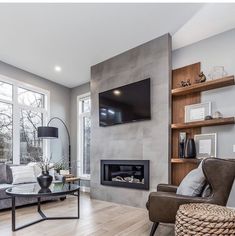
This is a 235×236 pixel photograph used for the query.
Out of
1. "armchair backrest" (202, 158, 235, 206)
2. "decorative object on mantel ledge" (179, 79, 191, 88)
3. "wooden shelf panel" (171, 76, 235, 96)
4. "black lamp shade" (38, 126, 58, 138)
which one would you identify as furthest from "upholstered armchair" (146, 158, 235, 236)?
"black lamp shade" (38, 126, 58, 138)

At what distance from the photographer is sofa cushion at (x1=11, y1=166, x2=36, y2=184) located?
4027 mm

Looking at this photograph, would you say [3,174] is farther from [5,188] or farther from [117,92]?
[117,92]

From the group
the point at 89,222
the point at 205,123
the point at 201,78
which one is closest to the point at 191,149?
the point at 205,123

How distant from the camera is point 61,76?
5.60 meters

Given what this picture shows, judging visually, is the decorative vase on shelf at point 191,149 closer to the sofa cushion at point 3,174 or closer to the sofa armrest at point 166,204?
the sofa armrest at point 166,204

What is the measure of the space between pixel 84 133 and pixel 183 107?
302 centimetres

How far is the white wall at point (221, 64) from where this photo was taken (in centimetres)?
329

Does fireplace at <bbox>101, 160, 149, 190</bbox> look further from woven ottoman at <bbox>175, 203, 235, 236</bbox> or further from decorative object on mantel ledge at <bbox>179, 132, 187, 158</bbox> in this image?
woven ottoman at <bbox>175, 203, 235, 236</bbox>

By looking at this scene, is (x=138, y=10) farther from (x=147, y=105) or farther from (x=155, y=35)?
(x=147, y=105)

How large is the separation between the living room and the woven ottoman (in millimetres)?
10

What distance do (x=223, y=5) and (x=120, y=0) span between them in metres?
1.39

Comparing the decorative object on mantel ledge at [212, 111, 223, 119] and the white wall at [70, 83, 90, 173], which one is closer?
the decorative object on mantel ledge at [212, 111, 223, 119]

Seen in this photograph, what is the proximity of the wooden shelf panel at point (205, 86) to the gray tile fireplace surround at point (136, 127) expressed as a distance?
19cm

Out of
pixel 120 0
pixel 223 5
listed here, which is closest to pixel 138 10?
pixel 120 0
